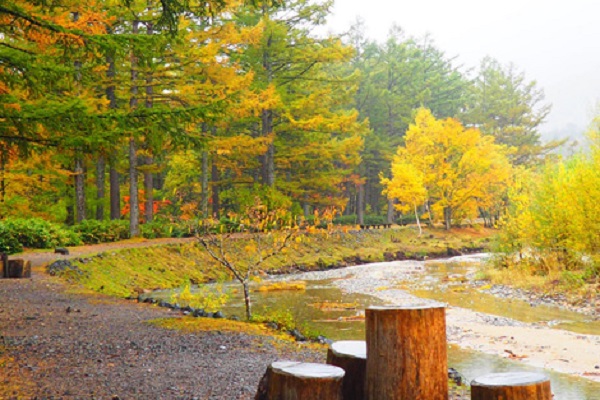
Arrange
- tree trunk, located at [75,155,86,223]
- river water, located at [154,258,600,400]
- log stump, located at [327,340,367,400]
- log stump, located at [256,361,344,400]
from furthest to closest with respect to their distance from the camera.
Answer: tree trunk, located at [75,155,86,223], river water, located at [154,258,600,400], log stump, located at [327,340,367,400], log stump, located at [256,361,344,400]

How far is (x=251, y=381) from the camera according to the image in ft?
19.4

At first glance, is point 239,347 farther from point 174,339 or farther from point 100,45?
point 100,45

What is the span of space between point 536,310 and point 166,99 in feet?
52.5

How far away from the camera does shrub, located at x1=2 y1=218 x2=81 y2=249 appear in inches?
723

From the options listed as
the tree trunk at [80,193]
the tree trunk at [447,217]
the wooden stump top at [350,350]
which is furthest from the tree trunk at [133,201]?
the tree trunk at [447,217]

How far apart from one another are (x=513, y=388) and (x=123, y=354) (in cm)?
476

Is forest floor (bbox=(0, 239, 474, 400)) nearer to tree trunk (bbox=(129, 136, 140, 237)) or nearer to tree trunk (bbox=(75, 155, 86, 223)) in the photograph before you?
tree trunk (bbox=(129, 136, 140, 237))

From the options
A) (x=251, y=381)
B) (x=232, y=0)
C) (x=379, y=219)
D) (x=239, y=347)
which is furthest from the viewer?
(x=379, y=219)

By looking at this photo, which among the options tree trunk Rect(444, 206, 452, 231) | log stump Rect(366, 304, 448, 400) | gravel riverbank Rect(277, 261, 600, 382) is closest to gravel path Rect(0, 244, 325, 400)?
log stump Rect(366, 304, 448, 400)

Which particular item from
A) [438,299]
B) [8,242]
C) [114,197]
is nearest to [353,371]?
[438,299]

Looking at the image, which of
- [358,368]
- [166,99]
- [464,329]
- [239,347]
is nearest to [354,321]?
[464,329]

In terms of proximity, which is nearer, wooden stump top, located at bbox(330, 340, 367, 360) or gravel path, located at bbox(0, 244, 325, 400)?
wooden stump top, located at bbox(330, 340, 367, 360)

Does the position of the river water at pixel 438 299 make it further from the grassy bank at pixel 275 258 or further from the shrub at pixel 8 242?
the shrub at pixel 8 242

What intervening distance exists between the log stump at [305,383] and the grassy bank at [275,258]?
9.40 m
